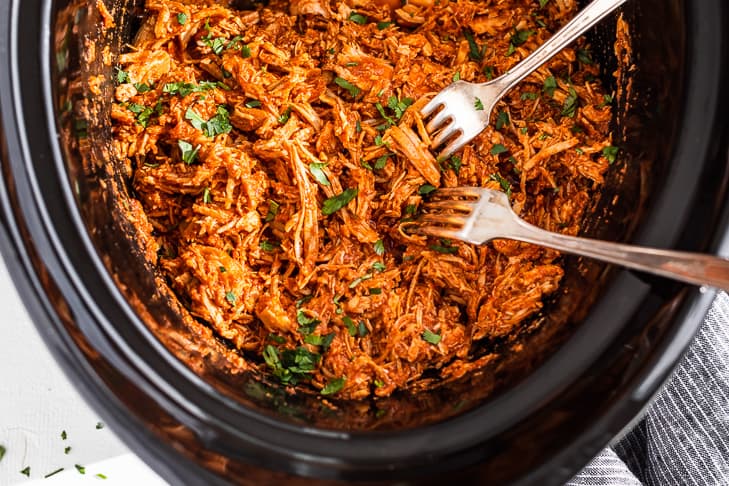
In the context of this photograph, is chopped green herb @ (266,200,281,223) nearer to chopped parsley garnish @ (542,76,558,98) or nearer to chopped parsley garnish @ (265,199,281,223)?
chopped parsley garnish @ (265,199,281,223)

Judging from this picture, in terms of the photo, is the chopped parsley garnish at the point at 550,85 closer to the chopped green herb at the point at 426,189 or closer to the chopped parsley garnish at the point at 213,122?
the chopped green herb at the point at 426,189

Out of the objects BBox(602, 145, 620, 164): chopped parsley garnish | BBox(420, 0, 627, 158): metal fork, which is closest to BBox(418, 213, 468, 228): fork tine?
BBox(420, 0, 627, 158): metal fork

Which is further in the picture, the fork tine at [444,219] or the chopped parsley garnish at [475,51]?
the chopped parsley garnish at [475,51]

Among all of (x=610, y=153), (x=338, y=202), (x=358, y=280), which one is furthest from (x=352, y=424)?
(x=610, y=153)

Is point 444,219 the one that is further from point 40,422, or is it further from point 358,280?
point 40,422

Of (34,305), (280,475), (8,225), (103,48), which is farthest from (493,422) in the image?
(103,48)

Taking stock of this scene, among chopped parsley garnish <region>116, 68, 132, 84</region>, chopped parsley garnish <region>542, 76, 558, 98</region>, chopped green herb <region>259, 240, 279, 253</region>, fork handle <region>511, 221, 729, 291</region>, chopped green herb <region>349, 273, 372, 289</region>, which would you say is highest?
chopped parsley garnish <region>542, 76, 558, 98</region>

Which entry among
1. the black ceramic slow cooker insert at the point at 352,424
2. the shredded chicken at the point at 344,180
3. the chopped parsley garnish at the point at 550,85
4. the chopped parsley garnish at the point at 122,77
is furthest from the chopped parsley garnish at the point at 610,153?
the chopped parsley garnish at the point at 122,77
